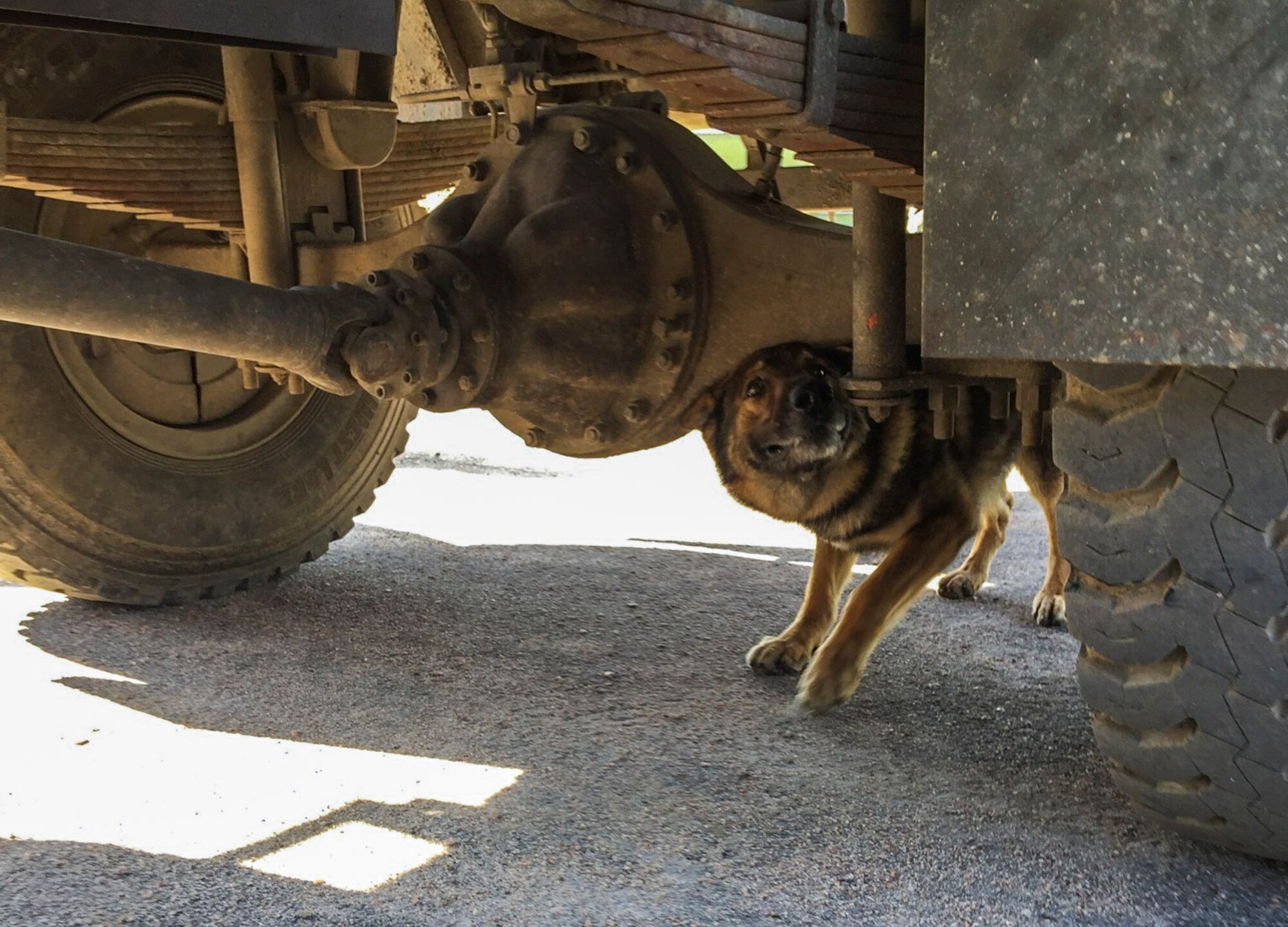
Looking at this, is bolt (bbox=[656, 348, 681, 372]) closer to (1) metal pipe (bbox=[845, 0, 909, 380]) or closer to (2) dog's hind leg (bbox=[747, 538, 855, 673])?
(1) metal pipe (bbox=[845, 0, 909, 380])

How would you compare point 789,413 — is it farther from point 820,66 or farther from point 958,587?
point 958,587

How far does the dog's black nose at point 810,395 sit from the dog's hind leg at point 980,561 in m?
1.62

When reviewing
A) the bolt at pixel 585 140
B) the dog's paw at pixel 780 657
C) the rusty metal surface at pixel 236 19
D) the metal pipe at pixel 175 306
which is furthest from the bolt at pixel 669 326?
the dog's paw at pixel 780 657

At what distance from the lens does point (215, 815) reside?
2529mm

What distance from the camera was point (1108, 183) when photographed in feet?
5.51

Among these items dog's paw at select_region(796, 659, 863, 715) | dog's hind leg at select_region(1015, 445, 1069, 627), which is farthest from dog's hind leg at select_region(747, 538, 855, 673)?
dog's hind leg at select_region(1015, 445, 1069, 627)

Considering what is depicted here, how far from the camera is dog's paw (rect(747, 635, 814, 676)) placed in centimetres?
352

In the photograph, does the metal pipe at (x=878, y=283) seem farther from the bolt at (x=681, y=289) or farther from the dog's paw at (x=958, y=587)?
the dog's paw at (x=958, y=587)

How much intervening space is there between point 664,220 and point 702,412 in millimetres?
454

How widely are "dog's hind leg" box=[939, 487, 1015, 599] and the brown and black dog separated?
1099 mm

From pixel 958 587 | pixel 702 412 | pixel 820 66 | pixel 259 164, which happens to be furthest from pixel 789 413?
pixel 958 587

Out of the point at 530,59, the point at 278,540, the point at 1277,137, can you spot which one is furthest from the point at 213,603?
the point at 1277,137

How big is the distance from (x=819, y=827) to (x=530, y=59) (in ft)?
5.46

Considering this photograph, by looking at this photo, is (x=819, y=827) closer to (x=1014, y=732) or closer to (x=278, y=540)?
(x=1014, y=732)
